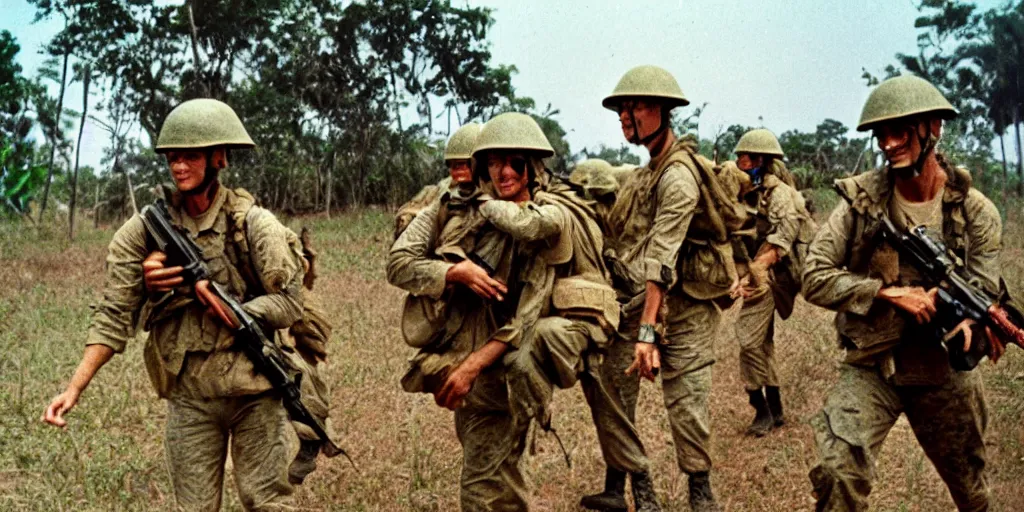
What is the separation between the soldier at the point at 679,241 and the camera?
210 inches

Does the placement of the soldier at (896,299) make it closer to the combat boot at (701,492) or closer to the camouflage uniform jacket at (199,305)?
the combat boot at (701,492)

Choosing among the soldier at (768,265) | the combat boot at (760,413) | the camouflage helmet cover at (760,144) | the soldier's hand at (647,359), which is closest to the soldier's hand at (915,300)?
the soldier's hand at (647,359)

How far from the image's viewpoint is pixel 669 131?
18.5ft

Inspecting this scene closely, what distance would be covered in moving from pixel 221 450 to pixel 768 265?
15.1 feet

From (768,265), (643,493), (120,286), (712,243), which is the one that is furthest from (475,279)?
(768,265)

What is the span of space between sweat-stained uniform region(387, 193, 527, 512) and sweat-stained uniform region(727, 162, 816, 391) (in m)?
3.53

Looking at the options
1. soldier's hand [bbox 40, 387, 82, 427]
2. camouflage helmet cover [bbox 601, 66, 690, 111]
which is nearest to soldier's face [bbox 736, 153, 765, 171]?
camouflage helmet cover [bbox 601, 66, 690, 111]

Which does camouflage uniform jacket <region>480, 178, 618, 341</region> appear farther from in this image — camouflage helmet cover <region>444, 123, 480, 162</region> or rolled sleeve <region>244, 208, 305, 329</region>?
camouflage helmet cover <region>444, 123, 480, 162</region>

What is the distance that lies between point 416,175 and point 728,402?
60.0ft

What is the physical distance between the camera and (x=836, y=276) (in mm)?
4449

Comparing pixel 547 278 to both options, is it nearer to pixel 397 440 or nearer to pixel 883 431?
pixel 883 431

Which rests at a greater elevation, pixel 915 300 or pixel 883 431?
pixel 915 300

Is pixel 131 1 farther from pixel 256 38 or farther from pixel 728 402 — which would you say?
pixel 728 402

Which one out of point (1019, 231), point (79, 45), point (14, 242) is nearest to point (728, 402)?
point (1019, 231)
